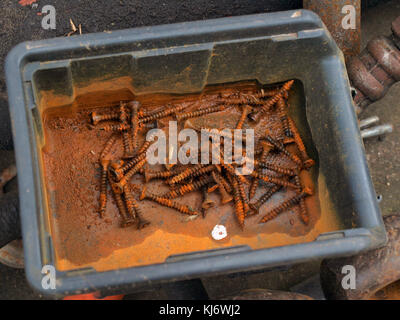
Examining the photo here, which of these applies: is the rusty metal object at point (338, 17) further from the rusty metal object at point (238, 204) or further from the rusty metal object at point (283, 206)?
the rusty metal object at point (238, 204)

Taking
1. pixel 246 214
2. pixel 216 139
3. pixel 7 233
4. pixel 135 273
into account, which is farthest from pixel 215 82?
pixel 7 233

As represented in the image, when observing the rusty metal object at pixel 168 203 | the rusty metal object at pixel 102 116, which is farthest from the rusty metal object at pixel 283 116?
the rusty metal object at pixel 102 116

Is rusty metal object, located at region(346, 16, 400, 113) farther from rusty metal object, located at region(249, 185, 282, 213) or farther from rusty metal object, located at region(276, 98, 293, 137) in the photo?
rusty metal object, located at region(249, 185, 282, 213)

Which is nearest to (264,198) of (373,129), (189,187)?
(189,187)

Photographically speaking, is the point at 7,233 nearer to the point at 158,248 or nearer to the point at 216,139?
the point at 158,248

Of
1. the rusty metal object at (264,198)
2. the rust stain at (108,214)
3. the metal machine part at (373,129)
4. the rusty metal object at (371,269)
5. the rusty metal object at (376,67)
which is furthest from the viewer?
the metal machine part at (373,129)
